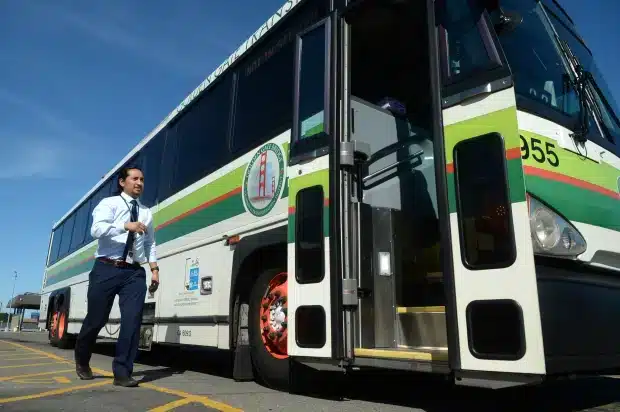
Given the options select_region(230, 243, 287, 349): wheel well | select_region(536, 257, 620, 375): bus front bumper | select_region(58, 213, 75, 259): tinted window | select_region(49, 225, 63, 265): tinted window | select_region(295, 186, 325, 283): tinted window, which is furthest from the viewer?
select_region(49, 225, 63, 265): tinted window

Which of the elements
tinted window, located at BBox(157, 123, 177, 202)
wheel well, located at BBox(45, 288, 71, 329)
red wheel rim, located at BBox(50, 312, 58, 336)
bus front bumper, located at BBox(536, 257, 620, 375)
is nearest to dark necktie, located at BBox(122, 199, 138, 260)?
tinted window, located at BBox(157, 123, 177, 202)

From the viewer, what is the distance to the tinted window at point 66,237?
41.5 ft

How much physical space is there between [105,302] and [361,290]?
2.39m

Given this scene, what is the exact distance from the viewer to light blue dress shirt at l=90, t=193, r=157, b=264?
4410 millimetres

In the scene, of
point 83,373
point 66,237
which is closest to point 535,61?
point 83,373

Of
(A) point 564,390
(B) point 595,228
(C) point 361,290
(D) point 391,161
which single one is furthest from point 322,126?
(A) point 564,390

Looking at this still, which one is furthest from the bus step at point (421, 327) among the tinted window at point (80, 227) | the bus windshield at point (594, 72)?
the tinted window at point (80, 227)

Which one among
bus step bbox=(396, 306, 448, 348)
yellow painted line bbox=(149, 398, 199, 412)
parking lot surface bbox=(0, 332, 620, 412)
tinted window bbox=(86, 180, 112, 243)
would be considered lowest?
yellow painted line bbox=(149, 398, 199, 412)

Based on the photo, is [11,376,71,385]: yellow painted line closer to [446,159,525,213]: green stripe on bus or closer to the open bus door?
the open bus door

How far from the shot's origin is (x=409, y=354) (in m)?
2.91

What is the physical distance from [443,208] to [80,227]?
10.9 metres

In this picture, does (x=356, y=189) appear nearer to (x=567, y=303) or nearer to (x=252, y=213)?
(x=252, y=213)

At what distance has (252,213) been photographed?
4.53 m

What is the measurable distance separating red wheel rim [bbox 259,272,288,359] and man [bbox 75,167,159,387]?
1090 mm
